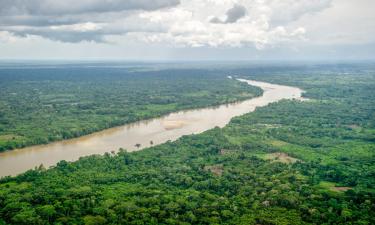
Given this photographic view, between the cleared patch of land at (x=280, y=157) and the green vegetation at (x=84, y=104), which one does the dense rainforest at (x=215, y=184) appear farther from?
the green vegetation at (x=84, y=104)

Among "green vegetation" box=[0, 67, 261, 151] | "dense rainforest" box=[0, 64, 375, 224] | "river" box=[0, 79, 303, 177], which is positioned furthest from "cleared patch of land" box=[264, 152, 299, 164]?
"green vegetation" box=[0, 67, 261, 151]

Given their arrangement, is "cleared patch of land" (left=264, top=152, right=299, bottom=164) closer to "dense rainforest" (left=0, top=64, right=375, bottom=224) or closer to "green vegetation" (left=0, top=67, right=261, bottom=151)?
"dense rainforest" (left=0, top=64, right=375, bottom=224)

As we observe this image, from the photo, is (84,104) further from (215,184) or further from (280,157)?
(215,184)

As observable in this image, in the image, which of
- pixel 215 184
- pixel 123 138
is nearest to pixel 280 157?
pixel 215 184

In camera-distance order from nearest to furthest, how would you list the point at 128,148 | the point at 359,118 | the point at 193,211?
the point at 193,211
the point at 128,148
the point at 359,118

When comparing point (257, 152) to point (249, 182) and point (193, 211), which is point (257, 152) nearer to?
point (249, 182)

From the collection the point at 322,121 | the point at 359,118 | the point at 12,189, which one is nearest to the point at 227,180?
the point at 12,189
